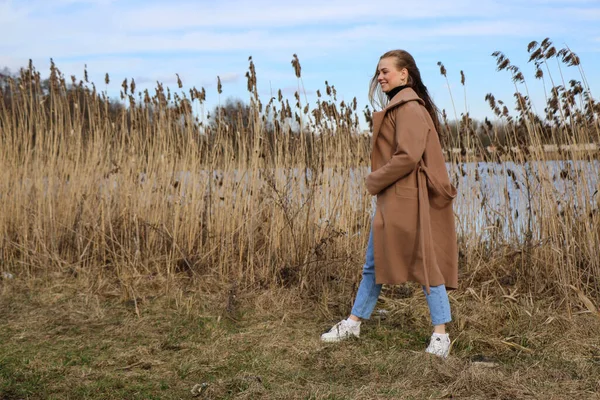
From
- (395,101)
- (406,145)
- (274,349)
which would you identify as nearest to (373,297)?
(274,349)

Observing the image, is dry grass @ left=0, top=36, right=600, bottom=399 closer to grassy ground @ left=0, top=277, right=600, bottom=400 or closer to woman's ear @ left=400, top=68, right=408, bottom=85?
grassy ground @ left=0, top=277, right=600, bottom=400

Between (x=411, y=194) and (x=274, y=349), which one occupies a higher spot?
(x=411, y=194)

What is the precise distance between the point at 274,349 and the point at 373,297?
0.62 metres

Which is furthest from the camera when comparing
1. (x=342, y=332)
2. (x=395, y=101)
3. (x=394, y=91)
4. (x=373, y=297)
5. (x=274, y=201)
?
(x=274, y=201)

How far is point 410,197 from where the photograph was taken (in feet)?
11.1

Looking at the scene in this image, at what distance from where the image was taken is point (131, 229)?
5480mm

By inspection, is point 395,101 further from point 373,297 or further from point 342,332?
point 342,332

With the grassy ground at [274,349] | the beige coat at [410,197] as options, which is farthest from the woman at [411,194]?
the grassy ground at [274,349]

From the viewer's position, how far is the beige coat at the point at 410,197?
3.32 metres

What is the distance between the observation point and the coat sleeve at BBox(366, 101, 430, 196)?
328 cm

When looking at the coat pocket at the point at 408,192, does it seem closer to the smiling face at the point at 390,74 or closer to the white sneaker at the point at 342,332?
the smiling face at the point at 390,74

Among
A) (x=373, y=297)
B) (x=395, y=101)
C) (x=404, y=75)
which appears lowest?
(x=373, y=297)

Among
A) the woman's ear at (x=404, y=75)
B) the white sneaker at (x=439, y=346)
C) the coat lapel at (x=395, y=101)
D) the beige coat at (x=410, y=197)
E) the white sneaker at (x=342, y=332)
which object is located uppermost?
the woman's ear at (x=404, y=75)

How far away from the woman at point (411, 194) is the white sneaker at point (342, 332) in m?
0.39
